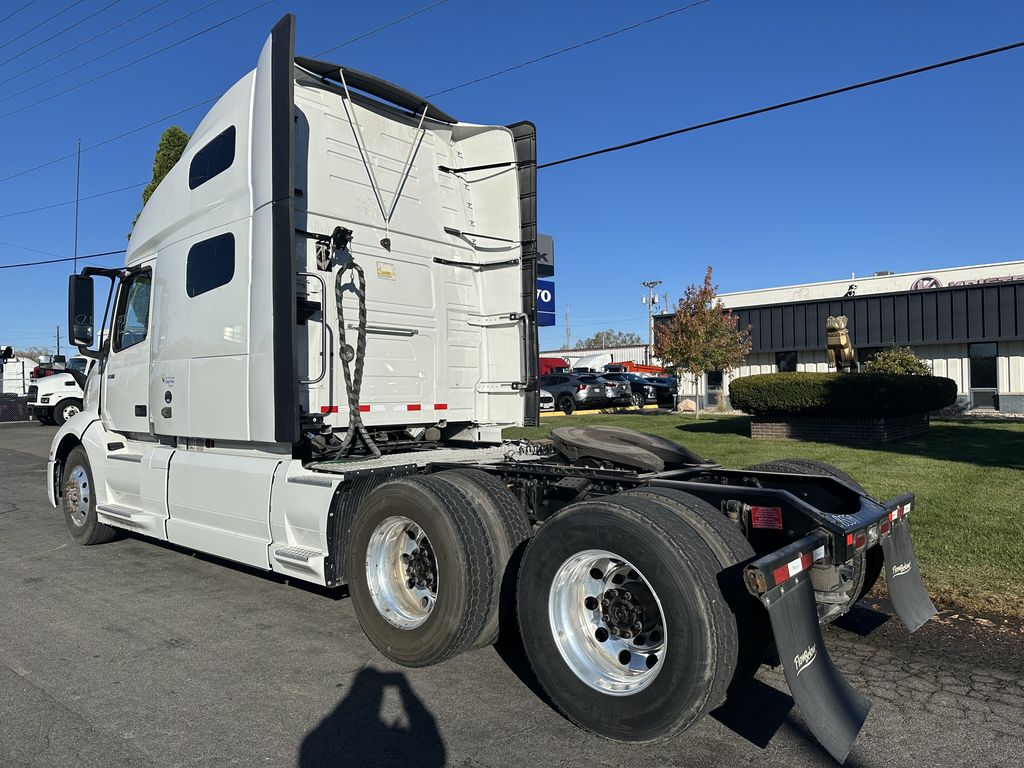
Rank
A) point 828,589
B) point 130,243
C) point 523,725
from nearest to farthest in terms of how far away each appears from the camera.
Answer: point 523,725 < point 828,589 < point 130,243

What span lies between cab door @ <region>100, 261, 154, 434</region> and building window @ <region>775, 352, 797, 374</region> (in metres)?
26.1

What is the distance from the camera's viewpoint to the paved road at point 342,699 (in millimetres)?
3395

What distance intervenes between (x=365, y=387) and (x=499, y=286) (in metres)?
1.67

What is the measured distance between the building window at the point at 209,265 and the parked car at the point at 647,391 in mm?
26507

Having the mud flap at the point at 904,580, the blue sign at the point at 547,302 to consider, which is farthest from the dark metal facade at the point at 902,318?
the mud flap at the point at 904,580

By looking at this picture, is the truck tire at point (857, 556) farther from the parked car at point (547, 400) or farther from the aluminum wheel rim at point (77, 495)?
the parked car at point (547, 400)

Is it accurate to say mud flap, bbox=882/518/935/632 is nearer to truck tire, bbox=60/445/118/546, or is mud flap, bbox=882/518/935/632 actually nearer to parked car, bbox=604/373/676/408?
truck tire, bbox=60/445/118/546

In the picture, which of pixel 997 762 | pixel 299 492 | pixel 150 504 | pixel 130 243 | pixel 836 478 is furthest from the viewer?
pixel 130 243

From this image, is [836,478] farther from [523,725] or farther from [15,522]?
[15,522]

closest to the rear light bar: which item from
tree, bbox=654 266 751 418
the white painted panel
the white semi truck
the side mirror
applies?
the white semi truck

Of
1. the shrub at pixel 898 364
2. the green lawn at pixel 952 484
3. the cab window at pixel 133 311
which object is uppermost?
the cab window at pixel 133 311

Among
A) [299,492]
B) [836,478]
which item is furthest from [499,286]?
[836,478]

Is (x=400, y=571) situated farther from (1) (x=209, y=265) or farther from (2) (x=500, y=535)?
(1) (x=209, y=265)

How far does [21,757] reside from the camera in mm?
3383
